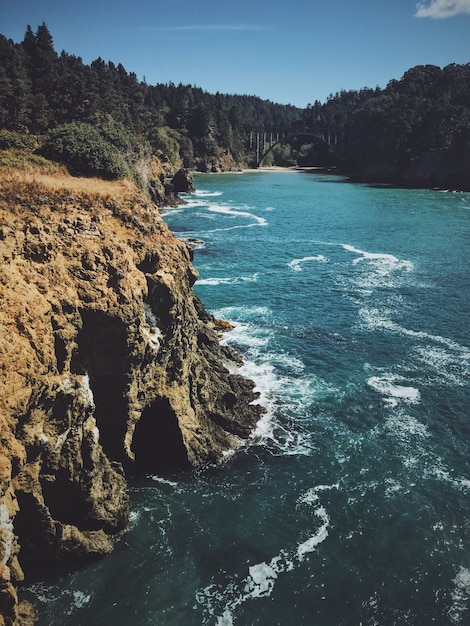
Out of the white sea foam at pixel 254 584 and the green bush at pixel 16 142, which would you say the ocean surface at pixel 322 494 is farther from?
the green bush at pixel 16 142

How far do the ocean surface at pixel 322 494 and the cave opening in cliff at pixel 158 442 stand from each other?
3.82 feet

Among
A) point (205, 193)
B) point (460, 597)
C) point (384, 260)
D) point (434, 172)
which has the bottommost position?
point (460, 597)

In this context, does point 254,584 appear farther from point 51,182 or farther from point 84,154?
point 84,154

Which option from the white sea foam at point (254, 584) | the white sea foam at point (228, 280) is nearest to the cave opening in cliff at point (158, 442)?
the white sea foam at point (254, 584)

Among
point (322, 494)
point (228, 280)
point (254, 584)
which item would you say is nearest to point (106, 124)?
point (228, 280)

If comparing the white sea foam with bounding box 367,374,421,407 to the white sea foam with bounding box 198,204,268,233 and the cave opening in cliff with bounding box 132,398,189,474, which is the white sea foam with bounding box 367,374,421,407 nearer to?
the cave opening in cliff with bounding box 132,398,189,474

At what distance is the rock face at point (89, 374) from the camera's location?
1781 centimetres

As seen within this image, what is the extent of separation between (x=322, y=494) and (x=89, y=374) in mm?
13739

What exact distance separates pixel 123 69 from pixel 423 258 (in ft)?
540

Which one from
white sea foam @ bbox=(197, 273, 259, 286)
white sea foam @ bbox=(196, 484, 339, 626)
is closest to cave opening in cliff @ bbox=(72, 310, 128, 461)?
white sea foam @ bbox=(196, 484, 339, 626)

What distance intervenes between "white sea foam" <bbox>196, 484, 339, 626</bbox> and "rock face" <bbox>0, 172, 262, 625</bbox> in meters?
5.45

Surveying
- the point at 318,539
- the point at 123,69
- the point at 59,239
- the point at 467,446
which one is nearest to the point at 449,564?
the point at 318,539

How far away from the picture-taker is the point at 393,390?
34219mm

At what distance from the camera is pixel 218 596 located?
19.1 meters
